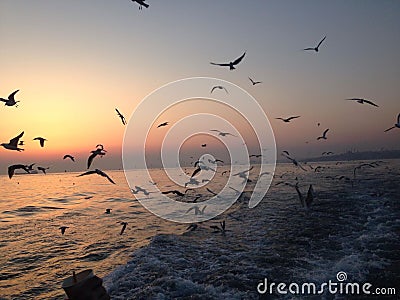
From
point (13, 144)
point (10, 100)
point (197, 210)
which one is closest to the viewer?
point (13, 144)

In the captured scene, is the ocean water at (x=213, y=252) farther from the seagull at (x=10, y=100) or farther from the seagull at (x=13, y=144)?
the seagull at (x=10, y=100)

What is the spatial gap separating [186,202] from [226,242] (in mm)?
16626

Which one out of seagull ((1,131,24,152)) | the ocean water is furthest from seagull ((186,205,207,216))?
seagull ((1,131,24,152))

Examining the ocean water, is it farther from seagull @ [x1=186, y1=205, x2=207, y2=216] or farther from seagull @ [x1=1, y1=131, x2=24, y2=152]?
seagull @ [x1=1, y1=131, x2=24, y2=152]

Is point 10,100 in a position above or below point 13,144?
above

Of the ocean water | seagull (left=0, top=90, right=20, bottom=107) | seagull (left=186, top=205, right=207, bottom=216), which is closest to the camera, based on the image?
the ocean water

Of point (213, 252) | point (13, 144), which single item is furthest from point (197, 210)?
point (13, 144)

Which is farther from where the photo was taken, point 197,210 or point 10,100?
point 197,210

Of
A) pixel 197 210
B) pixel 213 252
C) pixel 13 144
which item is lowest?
pixel 213 252

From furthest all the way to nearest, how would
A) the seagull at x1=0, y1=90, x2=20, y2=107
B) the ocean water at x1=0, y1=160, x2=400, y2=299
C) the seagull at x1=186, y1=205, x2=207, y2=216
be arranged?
the seagull at x1=186, y1=205, x2=207, y2=216, the seagull at x1=0, y1=90, x2=20, y2=107, the ocean water at x1=0, y1=160, x2=400, y2=299

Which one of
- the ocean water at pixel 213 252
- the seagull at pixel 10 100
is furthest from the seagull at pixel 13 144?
the ocean water at pixel 213 252

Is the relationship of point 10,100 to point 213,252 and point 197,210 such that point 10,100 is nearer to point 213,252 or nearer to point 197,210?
point 213,252

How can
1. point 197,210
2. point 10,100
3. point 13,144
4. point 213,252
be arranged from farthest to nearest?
point 197,210
point 213,252
point 10,100
point 13,144

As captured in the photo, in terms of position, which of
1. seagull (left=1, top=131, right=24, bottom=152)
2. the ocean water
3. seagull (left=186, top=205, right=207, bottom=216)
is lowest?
the ocean water
